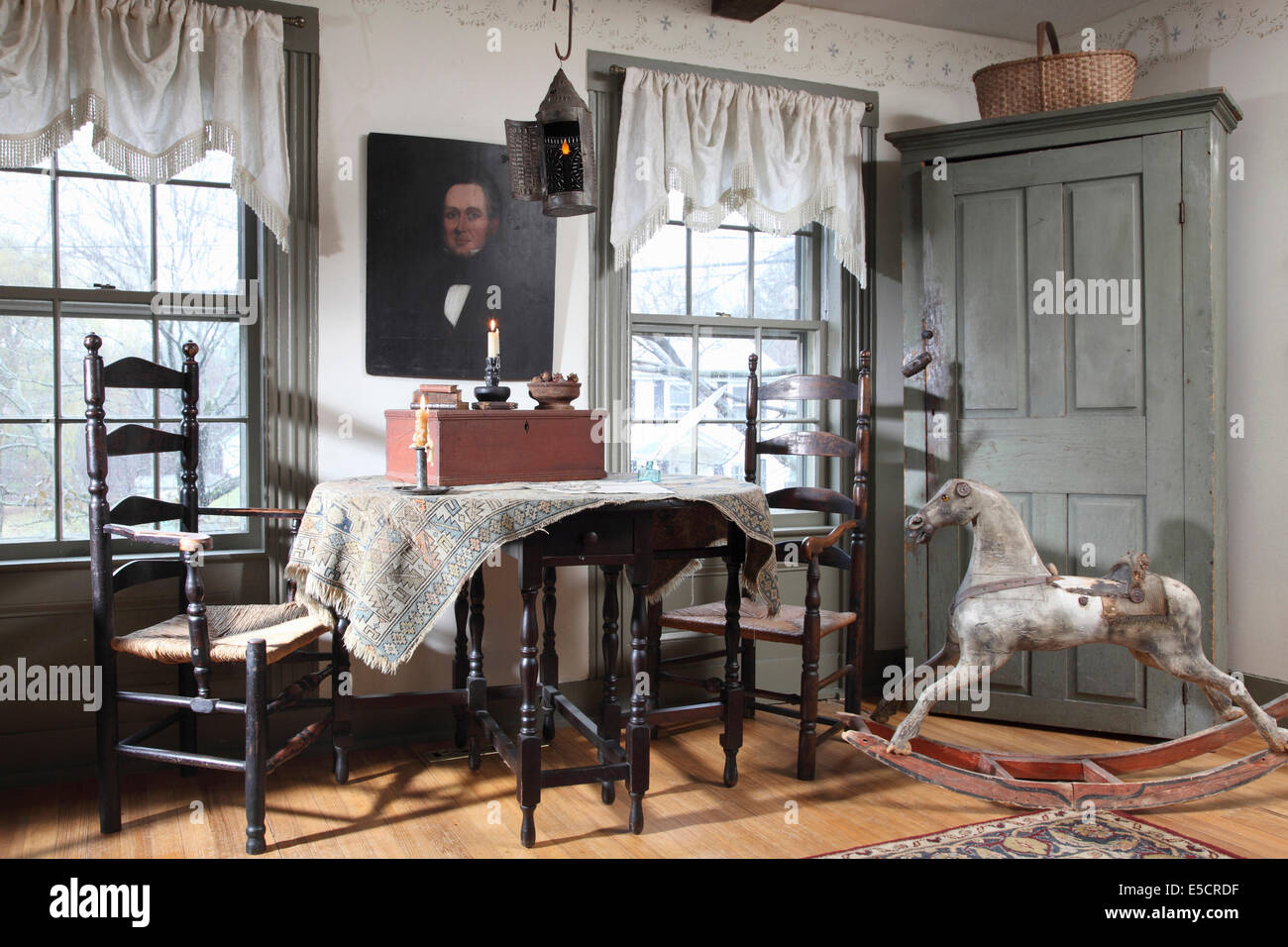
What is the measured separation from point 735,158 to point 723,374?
0.88m

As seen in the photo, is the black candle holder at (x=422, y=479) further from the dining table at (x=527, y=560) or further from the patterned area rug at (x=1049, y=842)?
the patterned area rug at (x=1049, y=842)

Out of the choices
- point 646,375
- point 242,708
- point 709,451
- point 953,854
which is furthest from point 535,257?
point 953,854

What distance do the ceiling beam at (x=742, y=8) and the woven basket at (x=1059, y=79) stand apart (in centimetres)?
93

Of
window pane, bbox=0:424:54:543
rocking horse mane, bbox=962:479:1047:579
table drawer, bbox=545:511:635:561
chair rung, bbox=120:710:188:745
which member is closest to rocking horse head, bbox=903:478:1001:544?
rocking horse mane, bbox=962:479:1047:579

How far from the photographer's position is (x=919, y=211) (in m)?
4.06

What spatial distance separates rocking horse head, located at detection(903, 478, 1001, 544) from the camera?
327cm

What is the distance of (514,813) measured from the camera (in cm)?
299

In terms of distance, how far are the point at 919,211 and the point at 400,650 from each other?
277 centimetres

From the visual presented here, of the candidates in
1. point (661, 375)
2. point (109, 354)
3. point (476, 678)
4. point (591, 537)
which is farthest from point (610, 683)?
point (109, 354)

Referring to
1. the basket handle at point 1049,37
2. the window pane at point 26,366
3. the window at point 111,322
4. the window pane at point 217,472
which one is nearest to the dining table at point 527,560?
the window pane at point 217,472

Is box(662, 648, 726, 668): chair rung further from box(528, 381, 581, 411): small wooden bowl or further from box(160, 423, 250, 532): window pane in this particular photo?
box(160, 423, 250, 532): window pane

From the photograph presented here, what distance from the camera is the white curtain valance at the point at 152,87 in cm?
304

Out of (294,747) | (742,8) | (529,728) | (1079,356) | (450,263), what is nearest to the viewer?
(529,728)

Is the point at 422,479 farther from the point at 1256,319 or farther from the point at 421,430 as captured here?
the point at 1256,319
